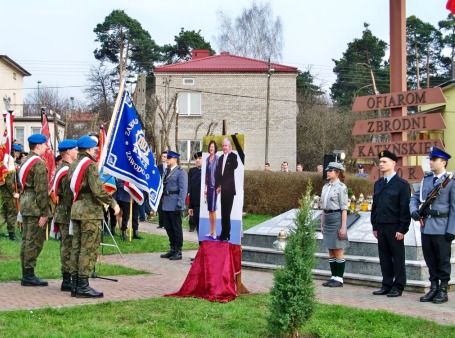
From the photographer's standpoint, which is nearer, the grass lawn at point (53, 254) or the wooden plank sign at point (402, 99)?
the wooden plank sign at point (402, 99)

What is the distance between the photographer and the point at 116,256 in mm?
14805

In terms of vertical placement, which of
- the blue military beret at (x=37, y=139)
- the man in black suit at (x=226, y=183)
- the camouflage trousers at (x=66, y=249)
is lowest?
the camouflage trousers at (x=66, y=249)

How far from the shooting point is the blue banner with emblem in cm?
1173

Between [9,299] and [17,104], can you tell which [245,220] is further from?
[17,104]

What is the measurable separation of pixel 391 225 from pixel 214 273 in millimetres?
2701

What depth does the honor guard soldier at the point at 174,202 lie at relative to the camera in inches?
567

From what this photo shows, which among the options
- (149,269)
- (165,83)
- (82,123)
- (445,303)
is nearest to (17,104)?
(82,123)

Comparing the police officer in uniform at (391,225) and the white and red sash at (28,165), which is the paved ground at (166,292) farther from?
the white and red sash at (28,165)

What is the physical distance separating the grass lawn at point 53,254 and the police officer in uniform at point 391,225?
424 centimetres

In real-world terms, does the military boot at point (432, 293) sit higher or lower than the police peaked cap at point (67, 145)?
lower

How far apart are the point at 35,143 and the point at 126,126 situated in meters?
1.68

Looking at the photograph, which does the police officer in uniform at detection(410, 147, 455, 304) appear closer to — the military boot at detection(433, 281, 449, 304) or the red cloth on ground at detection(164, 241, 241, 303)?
the military boot at detection(433, 281, 449, 304)

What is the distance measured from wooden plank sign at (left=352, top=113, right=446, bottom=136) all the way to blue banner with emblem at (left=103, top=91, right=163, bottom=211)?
366 cm

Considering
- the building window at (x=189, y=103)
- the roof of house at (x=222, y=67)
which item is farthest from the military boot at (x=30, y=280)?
the building window at (x=189, y=103)
